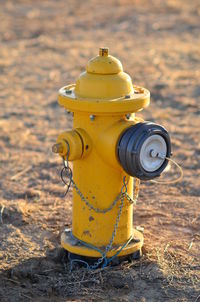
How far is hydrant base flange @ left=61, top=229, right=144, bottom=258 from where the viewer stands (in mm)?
3562

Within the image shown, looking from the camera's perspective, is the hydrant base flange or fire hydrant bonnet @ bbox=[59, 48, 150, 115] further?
the hydrant base flange

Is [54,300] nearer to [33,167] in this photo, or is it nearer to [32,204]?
[32,204]

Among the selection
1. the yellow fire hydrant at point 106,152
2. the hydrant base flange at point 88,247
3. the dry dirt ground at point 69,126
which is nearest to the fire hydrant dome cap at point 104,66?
the yellow fire hydrant at point 106,152

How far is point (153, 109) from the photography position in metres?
6.69

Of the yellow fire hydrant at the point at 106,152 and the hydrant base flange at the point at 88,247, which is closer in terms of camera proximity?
the yellow fire hydrant at the point at 106,152

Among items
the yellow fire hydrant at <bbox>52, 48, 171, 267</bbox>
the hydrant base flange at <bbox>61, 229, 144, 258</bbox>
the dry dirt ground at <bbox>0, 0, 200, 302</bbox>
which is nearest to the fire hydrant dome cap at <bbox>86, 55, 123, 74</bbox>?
the yellow fire hydrant at <bbox>52, 48, 171, 267</bbox>

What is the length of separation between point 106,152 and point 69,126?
2848 mm

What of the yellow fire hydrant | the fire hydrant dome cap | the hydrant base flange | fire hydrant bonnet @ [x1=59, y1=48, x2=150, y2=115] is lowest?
the hydrant base flange

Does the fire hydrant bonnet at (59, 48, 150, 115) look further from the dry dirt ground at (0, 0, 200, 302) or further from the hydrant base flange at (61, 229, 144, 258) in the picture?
the dry dirt ground at (0, 0, 200, 302)

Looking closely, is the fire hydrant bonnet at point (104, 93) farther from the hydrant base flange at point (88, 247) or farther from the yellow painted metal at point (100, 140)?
the hydrant base flange at point (88, 247)

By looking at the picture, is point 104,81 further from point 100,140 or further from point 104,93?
point 100,140

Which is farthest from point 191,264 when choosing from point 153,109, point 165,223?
point 153,109

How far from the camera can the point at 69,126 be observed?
20.5 feet

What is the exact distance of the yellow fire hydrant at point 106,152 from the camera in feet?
11.0
